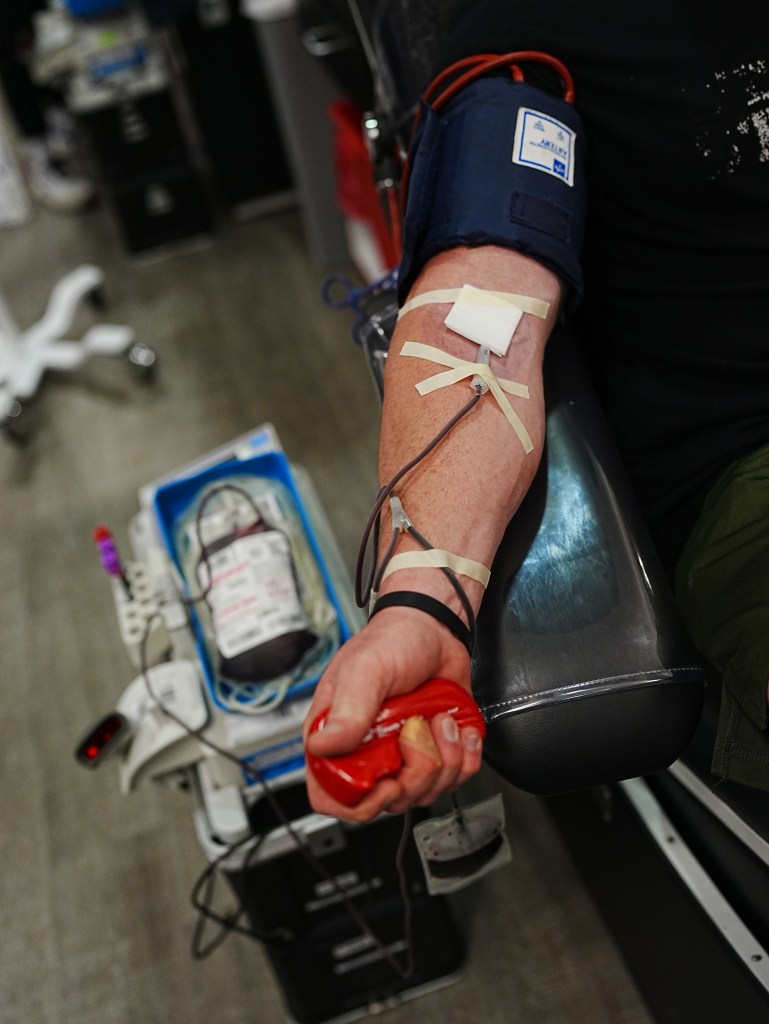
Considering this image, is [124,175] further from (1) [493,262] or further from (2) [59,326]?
(1) [493,262]

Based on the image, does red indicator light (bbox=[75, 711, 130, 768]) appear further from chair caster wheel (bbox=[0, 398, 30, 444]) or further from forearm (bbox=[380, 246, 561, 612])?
chair caster wheel (bbox=[0, 398, 30, 444])

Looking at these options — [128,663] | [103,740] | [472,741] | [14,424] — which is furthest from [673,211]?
[14,424]

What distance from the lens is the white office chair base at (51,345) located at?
2.29 meters

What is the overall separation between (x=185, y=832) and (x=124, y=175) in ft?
5.83

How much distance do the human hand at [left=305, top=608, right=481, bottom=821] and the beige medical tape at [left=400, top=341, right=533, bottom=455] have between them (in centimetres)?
22

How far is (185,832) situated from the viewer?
5.04 feet

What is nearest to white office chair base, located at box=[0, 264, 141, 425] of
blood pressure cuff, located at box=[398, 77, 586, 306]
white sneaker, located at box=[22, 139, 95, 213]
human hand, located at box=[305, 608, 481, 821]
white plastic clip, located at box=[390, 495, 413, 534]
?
white sneaker, located at box=[22, 139, 95, 213]

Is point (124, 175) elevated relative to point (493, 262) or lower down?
lower down

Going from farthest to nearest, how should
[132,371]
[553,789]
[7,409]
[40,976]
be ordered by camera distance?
1. [132,371]
2. [7,409]
3. [40,976]
4. [553,789]

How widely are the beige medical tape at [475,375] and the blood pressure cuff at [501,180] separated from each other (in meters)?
0.13

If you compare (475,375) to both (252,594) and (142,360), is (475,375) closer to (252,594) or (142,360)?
(252,594)

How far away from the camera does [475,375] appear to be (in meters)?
0.87

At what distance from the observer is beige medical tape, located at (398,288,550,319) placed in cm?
90

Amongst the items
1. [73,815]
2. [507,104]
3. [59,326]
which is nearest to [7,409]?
[59,326]
